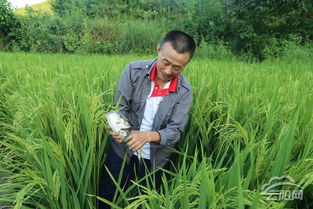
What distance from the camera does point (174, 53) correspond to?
138 cm

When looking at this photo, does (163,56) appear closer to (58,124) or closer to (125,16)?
(58,124)

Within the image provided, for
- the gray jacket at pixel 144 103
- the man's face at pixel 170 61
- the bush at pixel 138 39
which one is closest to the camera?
the man's face at pixel 170 61

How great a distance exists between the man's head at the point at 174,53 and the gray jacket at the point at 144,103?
13 centimetres

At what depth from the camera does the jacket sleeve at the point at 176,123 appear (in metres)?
1.39

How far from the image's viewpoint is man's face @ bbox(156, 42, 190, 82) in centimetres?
138

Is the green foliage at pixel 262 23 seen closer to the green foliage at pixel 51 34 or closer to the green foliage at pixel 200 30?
the green foliage at pixel 200 30

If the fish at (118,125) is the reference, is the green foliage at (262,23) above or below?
above

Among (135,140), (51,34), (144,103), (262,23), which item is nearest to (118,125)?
(135,140)

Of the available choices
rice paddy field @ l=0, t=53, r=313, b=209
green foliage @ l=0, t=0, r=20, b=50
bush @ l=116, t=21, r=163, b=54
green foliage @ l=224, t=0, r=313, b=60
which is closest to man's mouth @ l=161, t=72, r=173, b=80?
rice paddy field @ l=0, t=53, r=313, b=209

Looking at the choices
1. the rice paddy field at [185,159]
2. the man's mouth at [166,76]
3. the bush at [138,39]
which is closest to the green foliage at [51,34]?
the bush at [138,39]

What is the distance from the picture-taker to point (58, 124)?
1.35 m

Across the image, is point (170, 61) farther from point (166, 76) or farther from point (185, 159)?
point (185, 159)

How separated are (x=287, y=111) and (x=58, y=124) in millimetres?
1321

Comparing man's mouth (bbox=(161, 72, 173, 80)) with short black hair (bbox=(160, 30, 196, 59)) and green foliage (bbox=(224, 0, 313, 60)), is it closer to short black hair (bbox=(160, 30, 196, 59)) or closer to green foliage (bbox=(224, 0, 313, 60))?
short black hair (bbox=(160, 30, 196, 59))
